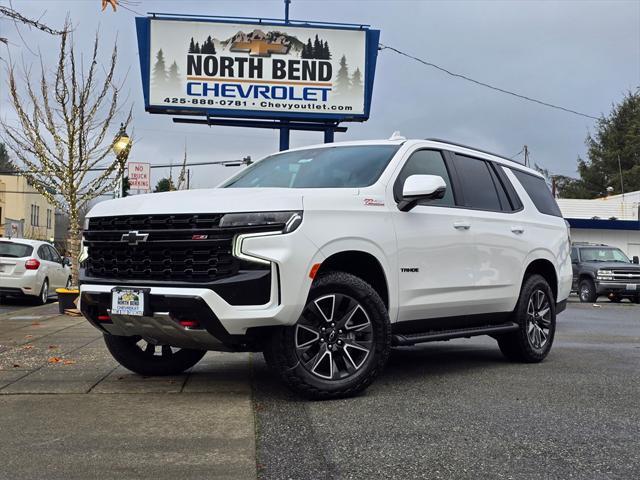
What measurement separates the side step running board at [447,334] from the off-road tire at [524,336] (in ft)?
0.41

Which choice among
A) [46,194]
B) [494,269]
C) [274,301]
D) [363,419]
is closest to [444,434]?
→ [363,419]

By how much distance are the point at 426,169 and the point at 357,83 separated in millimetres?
13907

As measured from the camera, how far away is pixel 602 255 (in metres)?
21.5

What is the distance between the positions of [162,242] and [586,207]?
39541 mm

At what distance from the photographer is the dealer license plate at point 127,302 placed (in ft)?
15.6

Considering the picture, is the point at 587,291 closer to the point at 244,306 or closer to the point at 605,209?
the point at 244,306

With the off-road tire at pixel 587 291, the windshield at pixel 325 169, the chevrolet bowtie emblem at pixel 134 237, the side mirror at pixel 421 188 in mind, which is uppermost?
the windshield at pixel 325 169

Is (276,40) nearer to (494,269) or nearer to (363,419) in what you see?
(494,269)

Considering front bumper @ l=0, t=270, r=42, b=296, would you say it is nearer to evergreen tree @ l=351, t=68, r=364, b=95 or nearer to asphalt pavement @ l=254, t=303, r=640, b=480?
evergreen tree @ l=351, t=68, r=364, b=95

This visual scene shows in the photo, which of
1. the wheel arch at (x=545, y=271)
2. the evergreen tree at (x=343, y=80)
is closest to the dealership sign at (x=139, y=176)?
the evergreen tree at (x=343, y=80)

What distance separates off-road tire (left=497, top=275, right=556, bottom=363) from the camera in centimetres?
673

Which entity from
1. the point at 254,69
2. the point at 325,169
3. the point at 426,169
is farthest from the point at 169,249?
the point at 254,69

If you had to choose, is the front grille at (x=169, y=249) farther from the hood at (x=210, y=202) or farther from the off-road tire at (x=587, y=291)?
the off-road tire at (x=587, y=291)

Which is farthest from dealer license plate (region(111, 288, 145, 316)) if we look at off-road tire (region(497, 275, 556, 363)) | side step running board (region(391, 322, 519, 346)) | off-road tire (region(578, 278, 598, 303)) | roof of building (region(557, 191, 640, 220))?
roof of building (region(557, 191, 640, 220))
